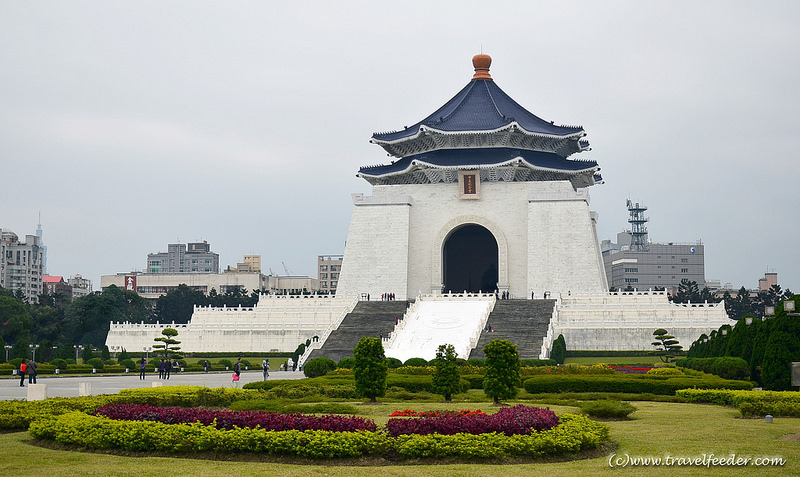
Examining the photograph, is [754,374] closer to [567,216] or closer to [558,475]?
[558,475]

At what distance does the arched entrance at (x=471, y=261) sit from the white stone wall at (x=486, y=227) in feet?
15.9

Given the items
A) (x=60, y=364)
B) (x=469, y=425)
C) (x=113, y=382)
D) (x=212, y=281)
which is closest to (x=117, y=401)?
(x=469, y=425)

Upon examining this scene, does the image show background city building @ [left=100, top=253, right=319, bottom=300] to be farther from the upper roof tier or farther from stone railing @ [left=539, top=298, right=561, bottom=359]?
stone railing @ [left=539, top=298, right=561, bottom=359]

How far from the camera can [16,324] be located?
4134 centimetres

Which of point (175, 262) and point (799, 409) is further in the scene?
point (175, 262)

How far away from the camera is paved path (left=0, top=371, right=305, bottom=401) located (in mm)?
19992

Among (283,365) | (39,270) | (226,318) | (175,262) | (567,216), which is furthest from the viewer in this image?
(175,262)

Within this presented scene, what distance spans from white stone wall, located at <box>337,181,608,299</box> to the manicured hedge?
2315cm

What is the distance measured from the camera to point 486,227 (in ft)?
144

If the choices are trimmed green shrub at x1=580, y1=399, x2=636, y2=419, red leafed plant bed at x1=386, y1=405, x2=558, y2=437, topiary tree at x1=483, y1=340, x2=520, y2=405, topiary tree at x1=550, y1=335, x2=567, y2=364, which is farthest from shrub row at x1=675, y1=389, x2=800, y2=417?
topiary tree at x1=550, y1=335, x2=567, y2=364

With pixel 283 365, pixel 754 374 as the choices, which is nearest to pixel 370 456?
pixel 754 374

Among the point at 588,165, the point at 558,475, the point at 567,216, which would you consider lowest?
the point at 558,475

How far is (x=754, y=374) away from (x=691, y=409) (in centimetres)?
494

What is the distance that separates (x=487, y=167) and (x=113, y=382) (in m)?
23.0
